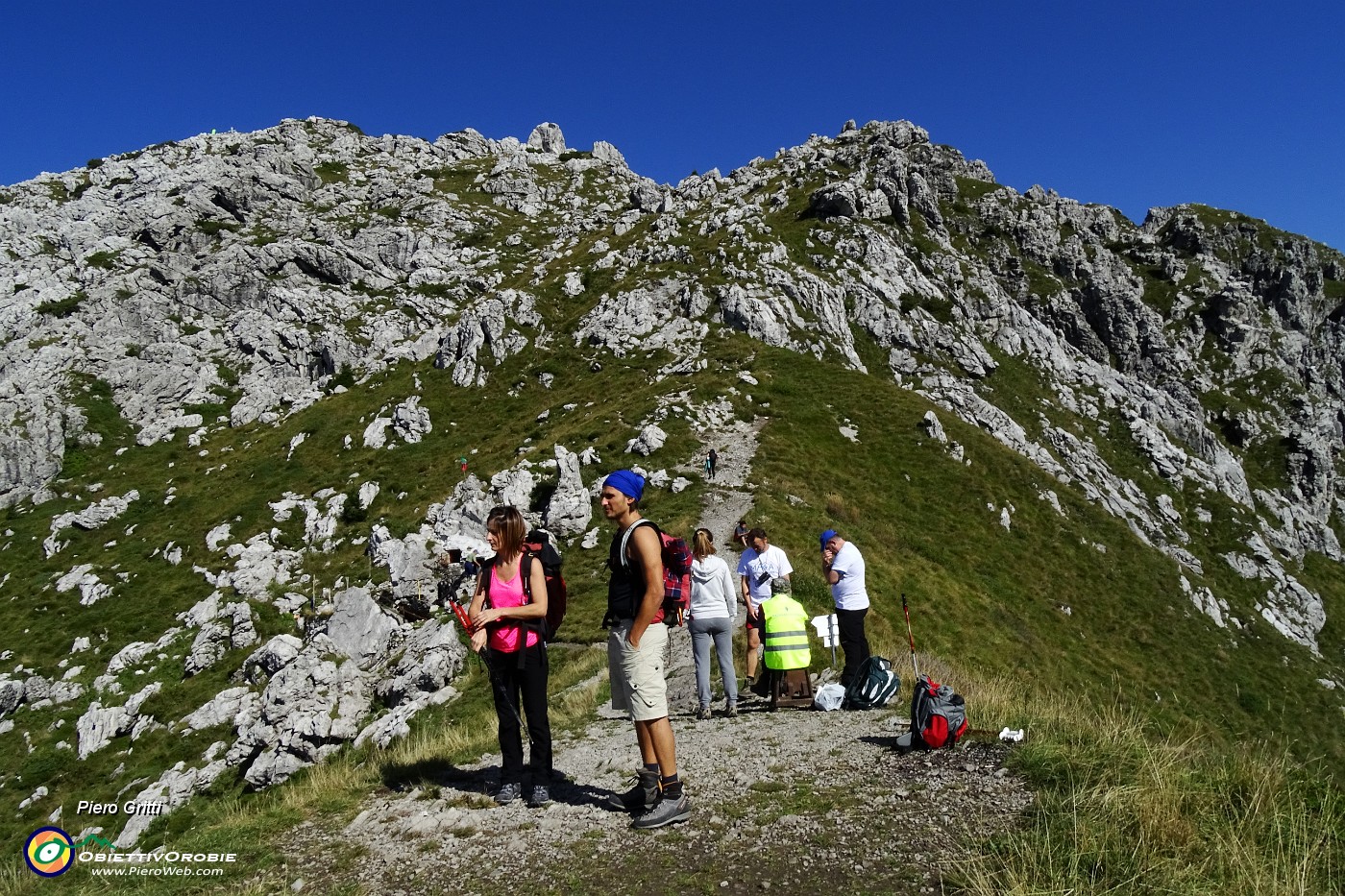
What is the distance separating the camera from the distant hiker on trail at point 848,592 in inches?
440

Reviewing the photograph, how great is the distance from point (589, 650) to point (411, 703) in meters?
5.38

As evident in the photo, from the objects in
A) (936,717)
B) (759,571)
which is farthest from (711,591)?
(936,717)

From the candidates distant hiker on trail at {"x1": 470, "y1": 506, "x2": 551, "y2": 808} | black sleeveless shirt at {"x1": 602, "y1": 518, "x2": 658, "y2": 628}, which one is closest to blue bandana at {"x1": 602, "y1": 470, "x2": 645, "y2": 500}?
black sleeveless shirt at {"x1": 602, "y1": 518, "x2": 658, "y2": 628}

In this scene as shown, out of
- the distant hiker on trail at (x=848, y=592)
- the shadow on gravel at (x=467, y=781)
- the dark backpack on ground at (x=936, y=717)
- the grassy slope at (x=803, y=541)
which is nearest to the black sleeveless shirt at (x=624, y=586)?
the shadow on gravel at (x=467, y=781)

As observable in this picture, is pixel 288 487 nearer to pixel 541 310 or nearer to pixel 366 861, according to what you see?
pixel 541 310

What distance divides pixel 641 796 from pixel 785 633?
197 inches

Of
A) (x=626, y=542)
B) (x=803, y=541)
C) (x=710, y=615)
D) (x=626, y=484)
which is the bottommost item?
(x=710, y=615)

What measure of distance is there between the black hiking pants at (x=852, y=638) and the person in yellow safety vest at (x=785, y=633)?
2.50ft

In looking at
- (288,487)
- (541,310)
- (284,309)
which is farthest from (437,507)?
(284,309)

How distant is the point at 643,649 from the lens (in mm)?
6293

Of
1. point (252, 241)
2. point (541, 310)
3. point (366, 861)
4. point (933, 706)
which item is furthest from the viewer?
point (252, 241)

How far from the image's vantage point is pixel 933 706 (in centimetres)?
773

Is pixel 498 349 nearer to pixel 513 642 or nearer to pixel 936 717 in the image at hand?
pixel 513 642

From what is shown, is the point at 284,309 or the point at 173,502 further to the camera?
the point at 284,309
